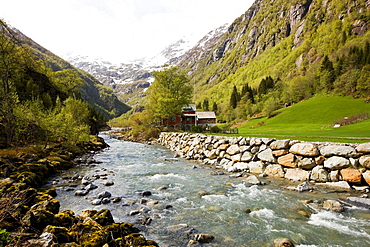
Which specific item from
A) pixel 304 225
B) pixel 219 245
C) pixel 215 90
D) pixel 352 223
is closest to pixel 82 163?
pixel 219 245

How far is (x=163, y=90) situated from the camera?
4900 centimetres

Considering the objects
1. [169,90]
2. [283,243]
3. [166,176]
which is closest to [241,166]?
[166,176]

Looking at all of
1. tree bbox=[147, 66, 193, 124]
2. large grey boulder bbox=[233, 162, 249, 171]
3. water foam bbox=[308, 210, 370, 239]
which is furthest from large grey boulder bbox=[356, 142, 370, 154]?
tree bbox=[147, 66, 193, 124]

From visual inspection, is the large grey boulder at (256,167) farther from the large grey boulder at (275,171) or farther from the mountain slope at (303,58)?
the mountain slope at (303,58)

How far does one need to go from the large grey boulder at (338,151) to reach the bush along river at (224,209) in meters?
2.42

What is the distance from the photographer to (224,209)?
8891 mm

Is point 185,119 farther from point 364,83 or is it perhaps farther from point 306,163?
point 364,83

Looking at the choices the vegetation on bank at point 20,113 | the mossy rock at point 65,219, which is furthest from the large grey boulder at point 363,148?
the vegetation on bank at point 20,113

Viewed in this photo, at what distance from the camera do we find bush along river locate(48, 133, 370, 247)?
657 centimetres

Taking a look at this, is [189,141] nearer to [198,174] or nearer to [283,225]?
[198,174]

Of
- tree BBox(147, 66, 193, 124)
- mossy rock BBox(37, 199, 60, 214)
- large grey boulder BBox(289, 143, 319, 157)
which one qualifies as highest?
tree BBox(147, 66, 193, 124)

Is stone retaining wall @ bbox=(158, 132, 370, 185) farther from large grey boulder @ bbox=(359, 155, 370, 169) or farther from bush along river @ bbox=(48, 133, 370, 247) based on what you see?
bush along river @ bbox=(48, 133, 370, 247)

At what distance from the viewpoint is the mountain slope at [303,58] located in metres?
61.6

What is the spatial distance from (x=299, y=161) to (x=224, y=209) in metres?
7.60
